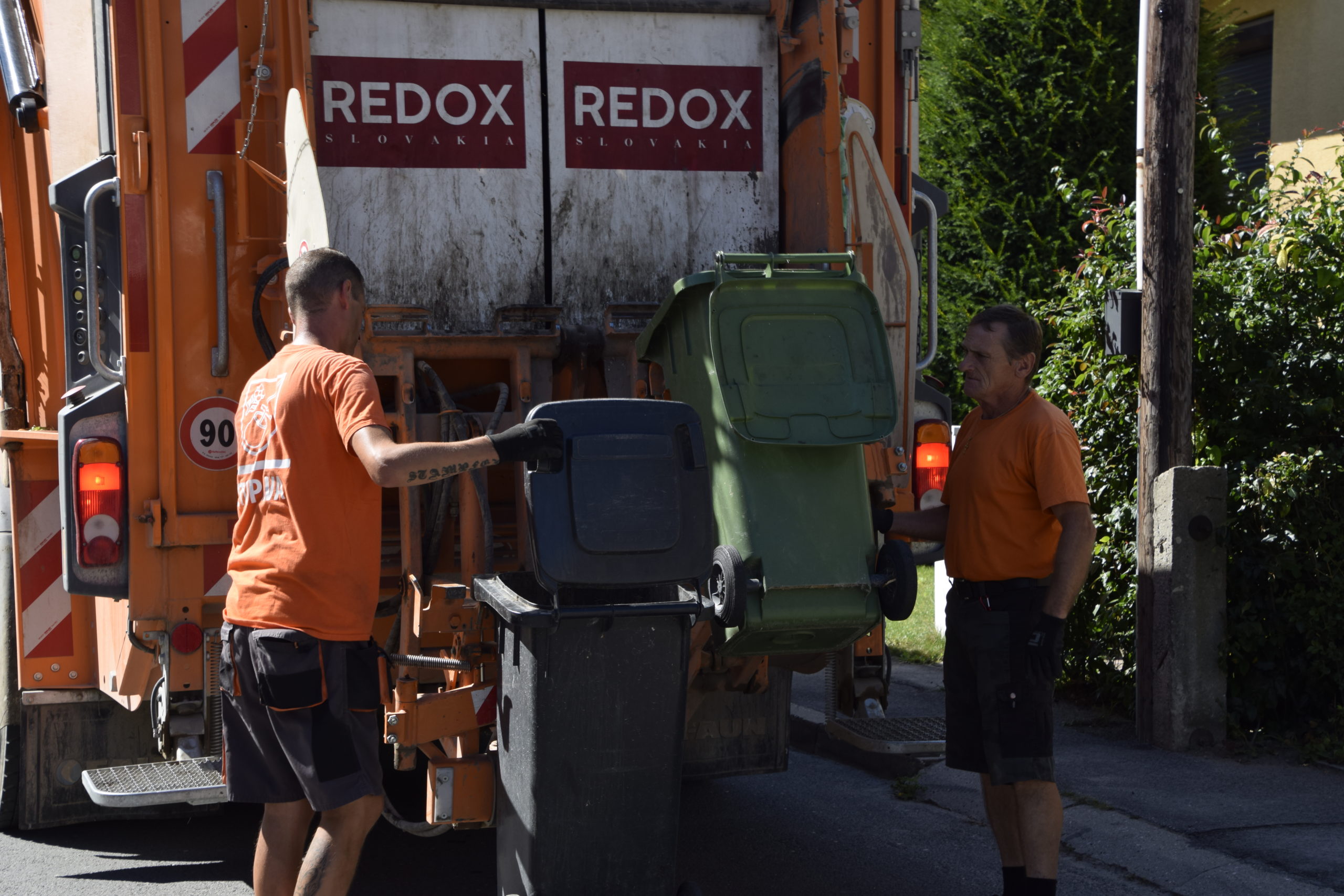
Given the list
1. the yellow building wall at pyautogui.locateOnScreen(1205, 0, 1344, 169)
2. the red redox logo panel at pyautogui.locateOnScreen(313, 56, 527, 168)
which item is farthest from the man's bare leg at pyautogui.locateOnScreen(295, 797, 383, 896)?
the yellow building wall at pyautogui.locateOnScreen(1205, 0, 1344, 169)

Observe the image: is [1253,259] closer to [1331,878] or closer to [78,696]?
[1331,878]

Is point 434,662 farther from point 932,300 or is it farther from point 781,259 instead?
point 932,300

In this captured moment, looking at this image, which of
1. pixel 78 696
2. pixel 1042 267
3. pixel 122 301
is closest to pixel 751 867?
pixel 78 696

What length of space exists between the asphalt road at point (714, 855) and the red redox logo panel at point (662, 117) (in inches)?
83.3

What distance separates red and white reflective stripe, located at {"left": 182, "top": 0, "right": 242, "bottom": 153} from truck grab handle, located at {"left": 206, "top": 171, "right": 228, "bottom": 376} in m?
0.10

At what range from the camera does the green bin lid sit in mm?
3309

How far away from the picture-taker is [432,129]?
4012 mm

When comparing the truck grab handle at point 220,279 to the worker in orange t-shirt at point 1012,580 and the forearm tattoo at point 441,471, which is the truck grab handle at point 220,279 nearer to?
the forearm tattoo at point 441,471

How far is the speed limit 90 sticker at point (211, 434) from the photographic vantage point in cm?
401

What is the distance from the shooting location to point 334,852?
123 inches

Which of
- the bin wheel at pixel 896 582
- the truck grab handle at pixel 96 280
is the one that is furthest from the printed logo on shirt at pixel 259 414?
the bin wheel at pixel 896 582

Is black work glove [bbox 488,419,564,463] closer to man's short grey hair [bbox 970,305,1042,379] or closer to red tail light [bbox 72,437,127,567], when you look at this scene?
man's short grey hair [bbox 970,305,1042,379]

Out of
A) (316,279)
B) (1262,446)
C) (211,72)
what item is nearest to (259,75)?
(211,72)

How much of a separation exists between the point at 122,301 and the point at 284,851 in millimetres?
1600
